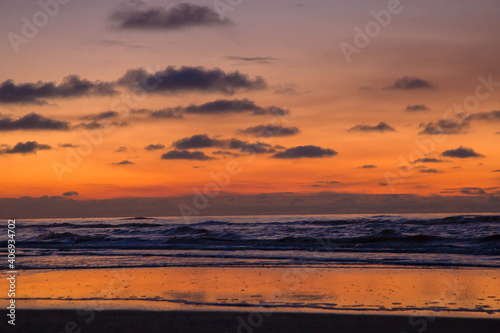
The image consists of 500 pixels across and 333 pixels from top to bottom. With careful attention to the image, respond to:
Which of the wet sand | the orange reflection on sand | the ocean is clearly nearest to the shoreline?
the wet sand

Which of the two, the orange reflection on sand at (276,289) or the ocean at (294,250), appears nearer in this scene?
the orange reflection on sand at (276,289)

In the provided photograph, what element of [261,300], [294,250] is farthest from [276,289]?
[294,250]

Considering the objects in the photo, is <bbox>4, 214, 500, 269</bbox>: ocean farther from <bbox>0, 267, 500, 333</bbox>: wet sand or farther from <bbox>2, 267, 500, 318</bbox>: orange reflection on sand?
<bbox>0, 267, 500, 333</bbox>: wet sand

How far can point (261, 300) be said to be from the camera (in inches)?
463

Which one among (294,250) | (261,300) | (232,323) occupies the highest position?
(294,250)

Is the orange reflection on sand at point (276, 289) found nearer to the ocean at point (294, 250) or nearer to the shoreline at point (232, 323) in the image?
the shoreline at point (232, 323)

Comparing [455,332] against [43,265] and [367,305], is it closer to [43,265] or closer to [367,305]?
[367,305]

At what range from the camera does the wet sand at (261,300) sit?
377 inches

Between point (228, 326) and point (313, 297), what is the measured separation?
3.34 m

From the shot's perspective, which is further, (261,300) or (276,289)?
(276,289)

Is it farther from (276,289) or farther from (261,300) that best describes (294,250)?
(261,300)

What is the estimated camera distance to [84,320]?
9.98m

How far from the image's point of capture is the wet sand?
9570 mm

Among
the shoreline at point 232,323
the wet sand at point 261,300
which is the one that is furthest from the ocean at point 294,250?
the shoreline at point 232,323
